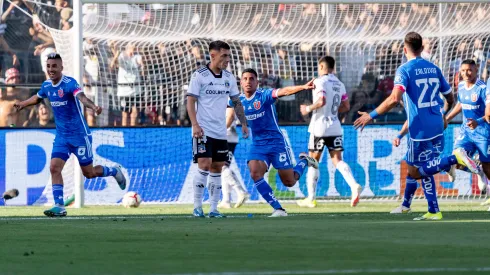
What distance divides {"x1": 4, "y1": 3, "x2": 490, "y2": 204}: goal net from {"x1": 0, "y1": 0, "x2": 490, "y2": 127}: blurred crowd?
2 centimetres

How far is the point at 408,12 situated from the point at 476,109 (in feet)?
13.4

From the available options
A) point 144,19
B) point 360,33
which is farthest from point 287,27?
point 144,19

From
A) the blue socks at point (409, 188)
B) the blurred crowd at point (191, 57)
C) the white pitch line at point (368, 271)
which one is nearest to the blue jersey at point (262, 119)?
the blue socks at point (409, 188)

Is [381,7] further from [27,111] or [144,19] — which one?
[27,111]

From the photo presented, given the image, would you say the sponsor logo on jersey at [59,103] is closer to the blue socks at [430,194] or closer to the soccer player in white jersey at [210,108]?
the soccer player in white jersey at [210,108]

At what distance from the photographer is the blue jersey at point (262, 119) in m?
13.6

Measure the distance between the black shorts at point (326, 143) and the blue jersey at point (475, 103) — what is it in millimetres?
2093

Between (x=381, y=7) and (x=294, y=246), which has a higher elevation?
(x=381, y=7)

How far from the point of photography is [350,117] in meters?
19.0

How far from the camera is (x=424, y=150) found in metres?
12.1

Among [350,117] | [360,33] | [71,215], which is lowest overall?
[71,215]

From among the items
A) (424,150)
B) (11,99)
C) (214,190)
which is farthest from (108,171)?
(424,150)

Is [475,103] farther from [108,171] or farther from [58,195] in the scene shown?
[58,195]

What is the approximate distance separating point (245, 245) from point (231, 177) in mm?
8068
